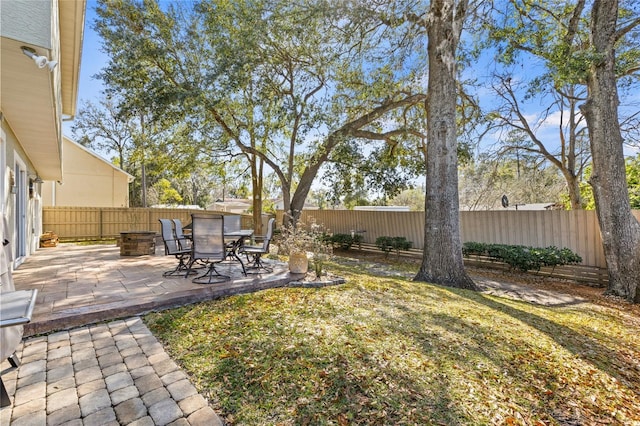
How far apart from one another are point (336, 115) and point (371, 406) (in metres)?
9.24

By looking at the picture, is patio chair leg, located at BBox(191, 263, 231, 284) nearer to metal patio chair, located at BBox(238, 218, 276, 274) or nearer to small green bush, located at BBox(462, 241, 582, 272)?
metal patio chair, located at BBox(238, 218, 276, 274)

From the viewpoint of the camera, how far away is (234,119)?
34.6ft

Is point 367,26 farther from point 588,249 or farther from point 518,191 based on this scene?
point 518,191

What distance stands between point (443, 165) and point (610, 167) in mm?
3626

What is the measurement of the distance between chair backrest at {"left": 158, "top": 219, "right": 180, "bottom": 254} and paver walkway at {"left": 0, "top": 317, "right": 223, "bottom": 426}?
8.68 ft

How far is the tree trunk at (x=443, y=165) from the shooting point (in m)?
6.41

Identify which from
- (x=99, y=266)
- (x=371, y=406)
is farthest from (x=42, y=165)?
(x=371, y=406)

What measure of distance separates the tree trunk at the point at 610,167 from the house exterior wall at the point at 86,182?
20.4 metres

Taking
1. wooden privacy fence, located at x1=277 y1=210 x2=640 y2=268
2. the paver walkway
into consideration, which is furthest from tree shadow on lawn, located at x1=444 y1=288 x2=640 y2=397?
wooden privacy fence, located at x1=277 y1=210 x2=640 y2=268

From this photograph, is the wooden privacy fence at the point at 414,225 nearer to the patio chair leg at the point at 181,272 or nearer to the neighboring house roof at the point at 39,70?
the patio chair leg at the point at 181,272

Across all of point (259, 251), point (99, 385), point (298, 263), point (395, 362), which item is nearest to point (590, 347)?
point (395, 362)

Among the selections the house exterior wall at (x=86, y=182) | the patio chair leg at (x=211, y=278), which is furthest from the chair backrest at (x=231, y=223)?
the house exterior wall at (x=86, y=182)

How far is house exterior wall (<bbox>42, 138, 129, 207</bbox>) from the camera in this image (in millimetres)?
16188

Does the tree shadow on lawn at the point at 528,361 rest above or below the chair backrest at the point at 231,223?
below
